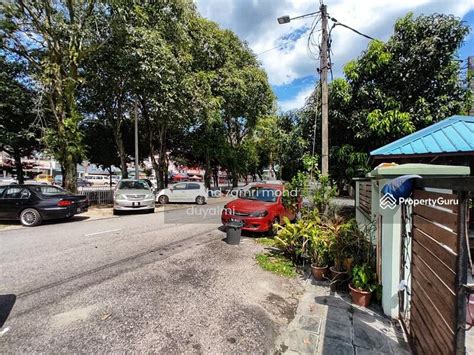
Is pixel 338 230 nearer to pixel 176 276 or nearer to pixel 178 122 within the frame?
pixel 176 276

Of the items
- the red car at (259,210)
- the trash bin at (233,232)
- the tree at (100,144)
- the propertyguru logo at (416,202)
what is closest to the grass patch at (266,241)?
the red car at (259,210)

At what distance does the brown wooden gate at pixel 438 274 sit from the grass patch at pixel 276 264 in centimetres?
264

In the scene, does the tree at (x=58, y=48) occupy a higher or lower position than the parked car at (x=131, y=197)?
higher

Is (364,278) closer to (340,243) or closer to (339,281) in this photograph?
(339,281)

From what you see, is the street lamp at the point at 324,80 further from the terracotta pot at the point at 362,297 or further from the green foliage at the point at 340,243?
the terracotta pot at the point at 362,297

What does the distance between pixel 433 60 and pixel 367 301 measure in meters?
7.66

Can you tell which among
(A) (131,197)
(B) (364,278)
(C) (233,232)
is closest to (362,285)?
(B) (364,278)

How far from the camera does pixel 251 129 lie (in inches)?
992

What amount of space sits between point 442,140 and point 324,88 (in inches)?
140

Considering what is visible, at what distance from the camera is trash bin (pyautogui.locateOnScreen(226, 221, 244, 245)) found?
712 centimetres

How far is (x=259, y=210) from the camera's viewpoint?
7.89 metres

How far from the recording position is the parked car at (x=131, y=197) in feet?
40.4

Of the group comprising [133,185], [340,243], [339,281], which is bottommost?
[339,281]

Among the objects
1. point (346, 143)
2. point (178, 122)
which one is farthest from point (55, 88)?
point (346, 143)
